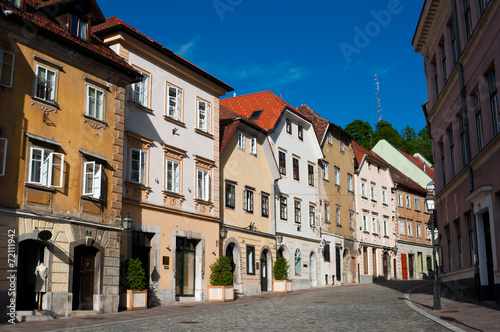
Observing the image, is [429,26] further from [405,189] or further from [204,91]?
[405,189]

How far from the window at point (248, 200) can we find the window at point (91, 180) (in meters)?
13.5

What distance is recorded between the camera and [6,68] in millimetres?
17281

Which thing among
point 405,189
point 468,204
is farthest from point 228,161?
point 405,189

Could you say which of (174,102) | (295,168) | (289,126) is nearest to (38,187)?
(174,102)

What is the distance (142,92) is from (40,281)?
9912mm

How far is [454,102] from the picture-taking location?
74.3 feet

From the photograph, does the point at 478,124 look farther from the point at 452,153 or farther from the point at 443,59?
the point at 443,59

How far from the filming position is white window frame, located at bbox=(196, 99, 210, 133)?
92.9 ft

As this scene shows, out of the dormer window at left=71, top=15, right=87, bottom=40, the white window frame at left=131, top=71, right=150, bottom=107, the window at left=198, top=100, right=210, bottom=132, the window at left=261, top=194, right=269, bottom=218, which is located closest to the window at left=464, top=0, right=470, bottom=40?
the white window frame at left=131, top=71, right=150, bottom=107

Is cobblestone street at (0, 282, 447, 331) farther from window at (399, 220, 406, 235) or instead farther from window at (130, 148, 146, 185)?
window at (399, 220, 406, 235)

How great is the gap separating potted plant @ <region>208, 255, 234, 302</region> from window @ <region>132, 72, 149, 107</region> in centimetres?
786

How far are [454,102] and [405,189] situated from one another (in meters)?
38.1

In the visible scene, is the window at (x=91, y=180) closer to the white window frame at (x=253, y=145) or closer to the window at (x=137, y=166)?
the window at (x=137, y=166)

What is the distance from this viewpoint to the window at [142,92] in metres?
24.2
